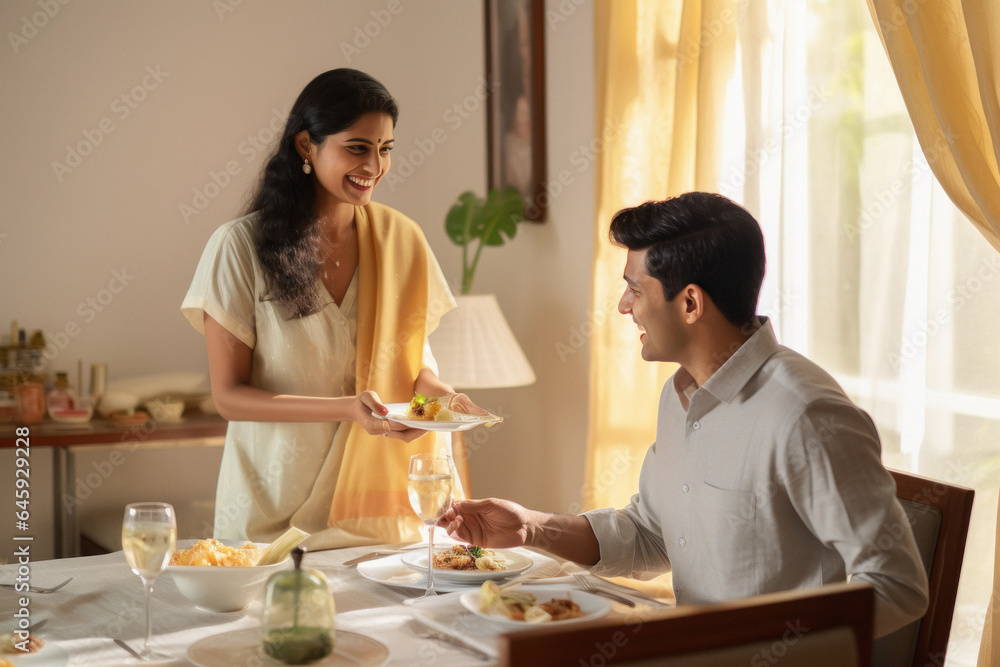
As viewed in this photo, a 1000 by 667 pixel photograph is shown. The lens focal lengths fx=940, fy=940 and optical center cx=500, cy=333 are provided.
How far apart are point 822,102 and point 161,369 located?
2781 mm

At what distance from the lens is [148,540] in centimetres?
125

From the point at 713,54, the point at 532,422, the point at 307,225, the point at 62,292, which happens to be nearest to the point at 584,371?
the point at 532,422

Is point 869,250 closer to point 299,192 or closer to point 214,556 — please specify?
point 299,192

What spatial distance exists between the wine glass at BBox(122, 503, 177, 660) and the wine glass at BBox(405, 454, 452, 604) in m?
A: 0.37

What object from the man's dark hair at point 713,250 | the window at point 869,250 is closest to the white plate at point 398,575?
the man's dark hair at point 713,250

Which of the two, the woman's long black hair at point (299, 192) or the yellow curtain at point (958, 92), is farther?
the woman's long black hair at point (299, 192)

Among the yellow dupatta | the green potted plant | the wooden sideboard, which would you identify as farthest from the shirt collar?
the wooden sideboard

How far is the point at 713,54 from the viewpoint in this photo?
104 inches

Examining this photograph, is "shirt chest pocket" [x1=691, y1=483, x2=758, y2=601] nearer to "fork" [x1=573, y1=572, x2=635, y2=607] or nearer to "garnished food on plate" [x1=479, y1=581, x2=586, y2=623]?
"fork" [x1=573, y1=572, x2=635, y2=607]

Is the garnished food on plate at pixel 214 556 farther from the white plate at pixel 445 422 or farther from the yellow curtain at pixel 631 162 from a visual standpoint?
the yellow curtain at pixel 631 162

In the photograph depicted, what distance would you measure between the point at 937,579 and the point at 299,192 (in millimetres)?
1604

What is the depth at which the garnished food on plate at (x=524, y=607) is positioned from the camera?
4.19ft

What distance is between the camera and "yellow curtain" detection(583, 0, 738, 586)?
2.76m

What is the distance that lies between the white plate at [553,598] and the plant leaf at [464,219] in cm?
240
